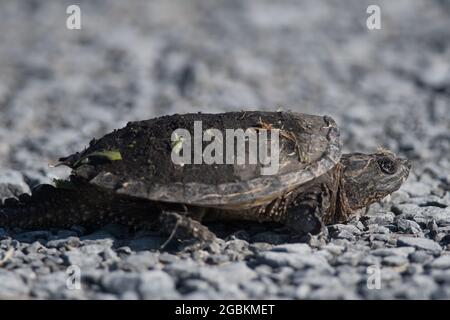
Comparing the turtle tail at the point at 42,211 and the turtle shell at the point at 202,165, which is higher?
the turtle shell at the point at 202,165

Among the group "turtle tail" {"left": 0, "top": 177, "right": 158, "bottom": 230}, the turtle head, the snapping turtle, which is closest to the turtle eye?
the turtle head

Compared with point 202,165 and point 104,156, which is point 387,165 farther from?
point 104,156

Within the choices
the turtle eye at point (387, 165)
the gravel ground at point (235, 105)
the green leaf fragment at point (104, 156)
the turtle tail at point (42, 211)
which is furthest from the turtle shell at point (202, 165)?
the turtle eye at point (387, 165)

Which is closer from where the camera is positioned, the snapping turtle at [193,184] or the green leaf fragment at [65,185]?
the snapping turtle at [193,184]

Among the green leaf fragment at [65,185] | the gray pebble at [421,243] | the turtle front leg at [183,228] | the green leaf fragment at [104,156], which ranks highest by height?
the green leaf fragment at [104,156]

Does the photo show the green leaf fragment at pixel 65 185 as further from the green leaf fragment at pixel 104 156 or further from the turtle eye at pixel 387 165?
the turtle eye at pixel 387 165

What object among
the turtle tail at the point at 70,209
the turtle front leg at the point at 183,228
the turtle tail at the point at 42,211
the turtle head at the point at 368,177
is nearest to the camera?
the turtle front leg at the point at 183,228

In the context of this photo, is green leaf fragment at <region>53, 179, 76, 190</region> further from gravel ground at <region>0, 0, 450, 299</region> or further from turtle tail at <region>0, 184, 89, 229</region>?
gravel ground at <region>0, 0, 450, 299</region>
